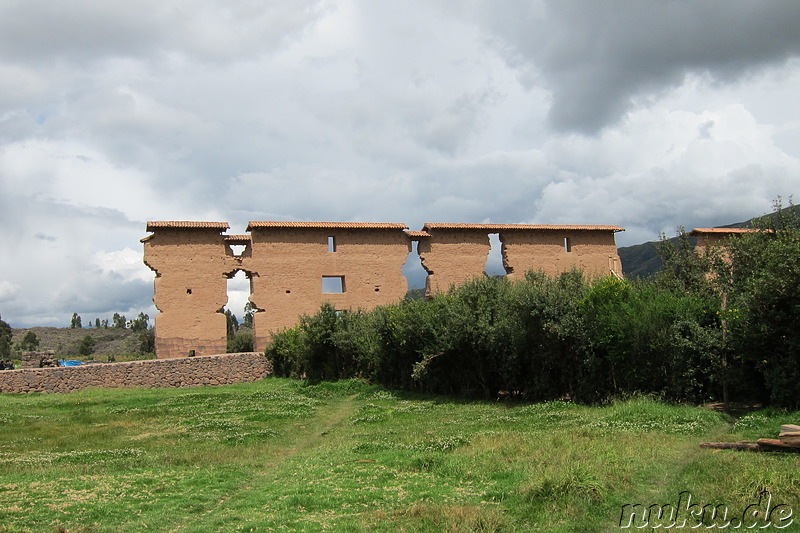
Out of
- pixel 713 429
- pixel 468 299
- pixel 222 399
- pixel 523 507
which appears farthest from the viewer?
pixel 222 399

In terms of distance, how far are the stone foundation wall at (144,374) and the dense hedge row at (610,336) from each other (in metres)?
9.32

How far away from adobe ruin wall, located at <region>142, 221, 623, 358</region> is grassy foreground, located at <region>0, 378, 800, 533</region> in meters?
16.8

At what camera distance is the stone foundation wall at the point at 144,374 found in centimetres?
3097

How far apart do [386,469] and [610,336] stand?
33.0 feet

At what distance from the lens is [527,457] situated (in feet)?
37.6

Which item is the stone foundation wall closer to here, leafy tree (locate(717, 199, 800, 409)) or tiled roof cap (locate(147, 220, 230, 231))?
tiled roof cap (locate(147, 220, 230, 231))

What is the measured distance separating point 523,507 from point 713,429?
24.9 ft

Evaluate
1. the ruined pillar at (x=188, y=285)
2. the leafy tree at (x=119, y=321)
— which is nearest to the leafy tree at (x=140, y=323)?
the leafy tree at (x=119, y=321)

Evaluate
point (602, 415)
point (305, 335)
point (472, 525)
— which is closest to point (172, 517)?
point (472, 525)

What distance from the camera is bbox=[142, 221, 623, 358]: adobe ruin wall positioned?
36812 mm

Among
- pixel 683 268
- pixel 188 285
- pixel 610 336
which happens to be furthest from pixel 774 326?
pixel 188 285

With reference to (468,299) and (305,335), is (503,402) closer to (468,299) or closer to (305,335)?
(468,299)

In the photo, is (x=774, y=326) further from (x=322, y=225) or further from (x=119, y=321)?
(x=119, y=321)

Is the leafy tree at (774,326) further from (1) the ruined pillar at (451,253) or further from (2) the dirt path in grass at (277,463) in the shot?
(1) the ruined pillar at (451,253)
